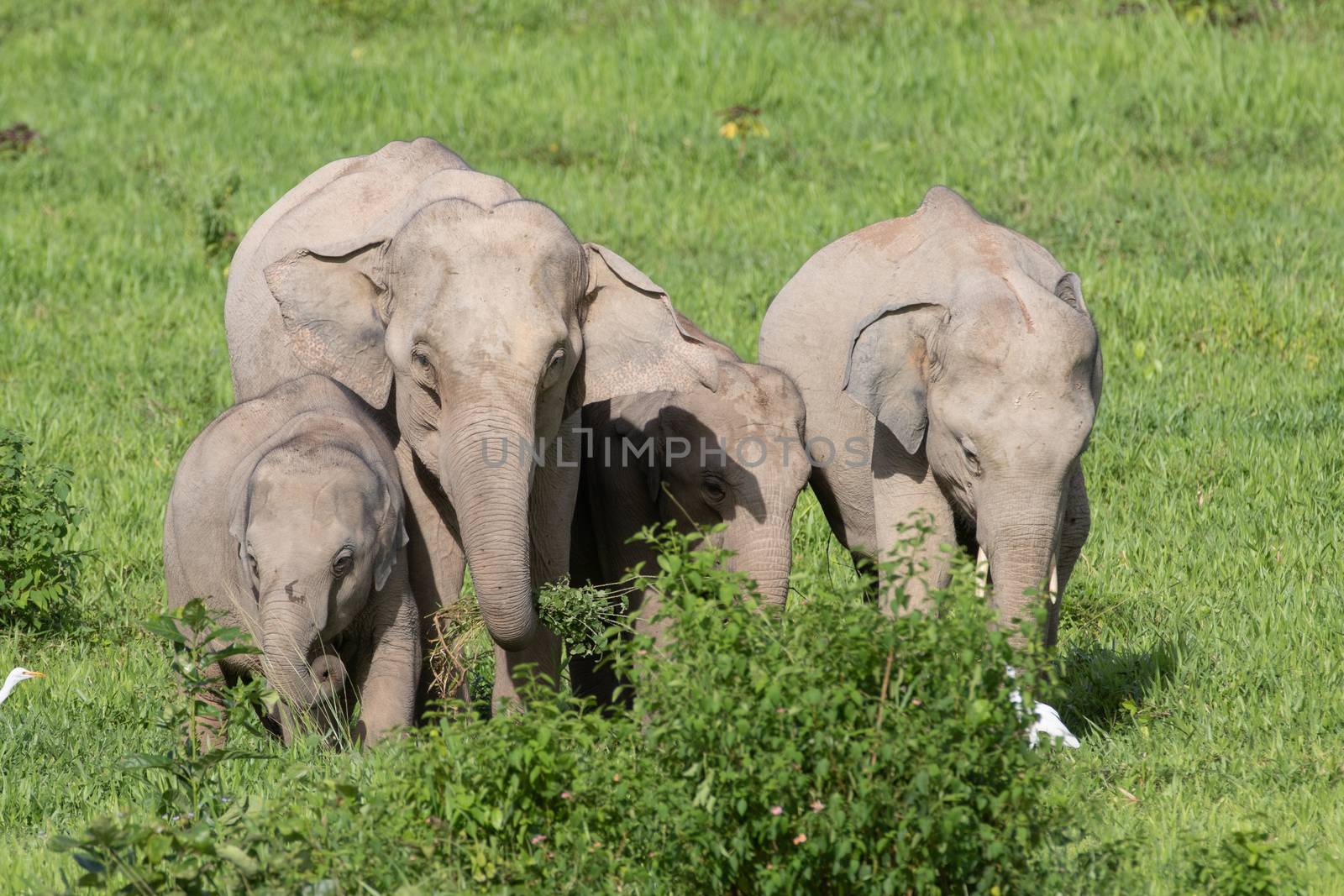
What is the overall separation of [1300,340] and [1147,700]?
16.6 ft

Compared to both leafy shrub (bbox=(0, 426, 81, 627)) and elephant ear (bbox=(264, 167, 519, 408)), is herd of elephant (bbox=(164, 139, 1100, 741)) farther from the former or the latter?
leafy shrub (bbox=(0, 426, 81, 627))

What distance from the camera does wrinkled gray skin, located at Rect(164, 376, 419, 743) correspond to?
19.6 ft

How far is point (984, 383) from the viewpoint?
619 centimetres

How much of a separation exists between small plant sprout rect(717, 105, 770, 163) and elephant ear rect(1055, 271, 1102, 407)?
353 inches

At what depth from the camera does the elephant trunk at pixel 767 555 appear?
654 centimetres

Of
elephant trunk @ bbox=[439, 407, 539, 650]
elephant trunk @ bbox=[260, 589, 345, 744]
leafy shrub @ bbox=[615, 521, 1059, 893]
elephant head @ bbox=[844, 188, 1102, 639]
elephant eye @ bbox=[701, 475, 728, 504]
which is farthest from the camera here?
elephant eye @ bbox=[701, 475, 728, 504]

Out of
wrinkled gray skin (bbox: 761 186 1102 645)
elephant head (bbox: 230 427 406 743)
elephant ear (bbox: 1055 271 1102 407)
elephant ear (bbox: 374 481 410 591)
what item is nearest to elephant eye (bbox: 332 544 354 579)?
elephant head (bbox: 230 427 406 743)

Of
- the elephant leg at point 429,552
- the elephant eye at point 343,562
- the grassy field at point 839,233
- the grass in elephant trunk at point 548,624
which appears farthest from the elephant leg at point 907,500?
the elephant eye at point 343,562

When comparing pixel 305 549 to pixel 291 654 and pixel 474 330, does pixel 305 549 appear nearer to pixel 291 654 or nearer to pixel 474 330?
pixel 291 654

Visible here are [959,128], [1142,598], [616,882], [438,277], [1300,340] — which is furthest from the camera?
[959,128]

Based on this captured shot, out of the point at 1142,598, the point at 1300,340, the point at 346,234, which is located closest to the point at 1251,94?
the point at 1300,340

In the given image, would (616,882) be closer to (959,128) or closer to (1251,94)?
(959,128)

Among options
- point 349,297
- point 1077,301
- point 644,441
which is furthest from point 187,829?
point 1077,301

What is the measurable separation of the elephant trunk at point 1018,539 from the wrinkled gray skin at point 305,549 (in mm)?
1985
